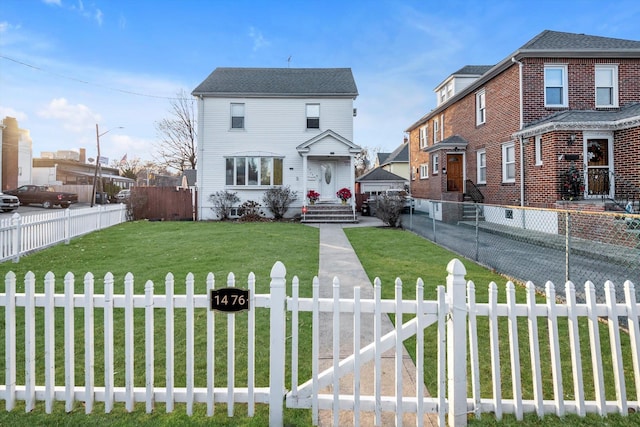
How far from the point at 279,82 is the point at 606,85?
1525 cm

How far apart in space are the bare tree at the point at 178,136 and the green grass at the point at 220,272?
23285 millimetres

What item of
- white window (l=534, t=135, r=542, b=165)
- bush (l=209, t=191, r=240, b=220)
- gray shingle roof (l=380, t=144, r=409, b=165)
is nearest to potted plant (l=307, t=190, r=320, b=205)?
Result: bush (l=209, t=191, r=240, b=220)

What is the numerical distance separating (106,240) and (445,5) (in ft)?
52.4

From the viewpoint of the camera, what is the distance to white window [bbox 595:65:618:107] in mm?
13227

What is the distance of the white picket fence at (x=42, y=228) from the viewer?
785 cm

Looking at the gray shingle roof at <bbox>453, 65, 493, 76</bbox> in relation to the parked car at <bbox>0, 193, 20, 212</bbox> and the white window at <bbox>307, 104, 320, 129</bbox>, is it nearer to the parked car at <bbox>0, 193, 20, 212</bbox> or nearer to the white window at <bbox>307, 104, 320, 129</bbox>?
the white window at <bbox>307, 104, 320, 129</bbox>

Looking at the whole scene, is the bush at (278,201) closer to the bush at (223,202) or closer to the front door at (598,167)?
the bush at (223,202)

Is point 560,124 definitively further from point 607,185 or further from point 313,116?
point 313,116

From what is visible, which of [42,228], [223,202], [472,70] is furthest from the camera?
[472,70]

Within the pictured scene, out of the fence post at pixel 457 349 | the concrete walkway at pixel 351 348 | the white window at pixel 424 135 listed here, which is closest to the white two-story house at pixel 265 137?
the white window at pixel 424 135

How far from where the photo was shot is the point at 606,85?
13.3m

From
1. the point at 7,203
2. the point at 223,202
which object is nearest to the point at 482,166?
the point at 223,202

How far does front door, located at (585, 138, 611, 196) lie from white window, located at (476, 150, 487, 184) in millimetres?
4573

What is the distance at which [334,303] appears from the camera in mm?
2480
